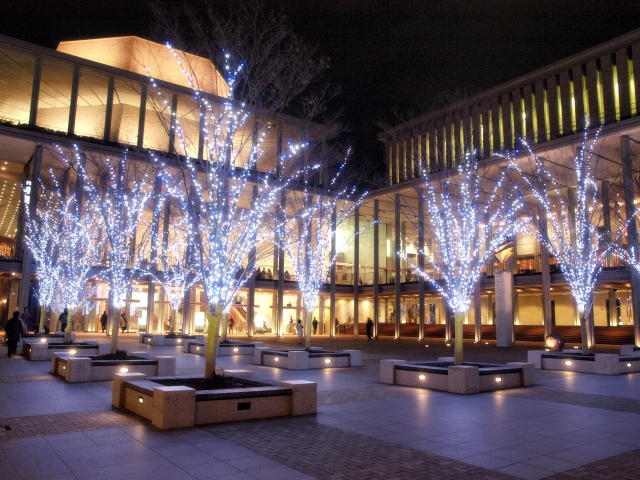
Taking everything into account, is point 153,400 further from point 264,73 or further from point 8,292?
point 8,292

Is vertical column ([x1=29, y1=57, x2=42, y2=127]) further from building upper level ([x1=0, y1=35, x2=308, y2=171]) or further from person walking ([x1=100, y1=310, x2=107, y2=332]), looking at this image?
person walking ([x1=100, y1=310, x2=107, y2=332])

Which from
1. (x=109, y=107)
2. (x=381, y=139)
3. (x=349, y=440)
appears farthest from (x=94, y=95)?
(x=349, y=440)

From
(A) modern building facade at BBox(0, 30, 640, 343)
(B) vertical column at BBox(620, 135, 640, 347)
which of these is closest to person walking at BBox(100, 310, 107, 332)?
(A) modern building facade at BBox(0, 30, 640, 343)

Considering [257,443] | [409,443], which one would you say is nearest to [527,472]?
[409,443]

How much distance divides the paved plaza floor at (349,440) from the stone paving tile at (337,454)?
0.05 ft

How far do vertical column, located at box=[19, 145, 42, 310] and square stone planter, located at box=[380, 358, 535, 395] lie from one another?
23986 millimetres

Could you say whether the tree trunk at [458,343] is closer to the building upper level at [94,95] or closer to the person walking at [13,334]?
the person walking at [13,334]

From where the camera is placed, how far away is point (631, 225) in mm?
23266

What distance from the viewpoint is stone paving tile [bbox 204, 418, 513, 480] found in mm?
5594

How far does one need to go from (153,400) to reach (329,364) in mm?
9736

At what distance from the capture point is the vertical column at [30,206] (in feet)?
95.0

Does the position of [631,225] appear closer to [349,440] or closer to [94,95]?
[349,440]

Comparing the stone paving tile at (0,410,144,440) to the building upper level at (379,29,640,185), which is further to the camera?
the building upper level at (379,29,640,185)

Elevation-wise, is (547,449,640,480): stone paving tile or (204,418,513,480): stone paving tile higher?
(547,449,640,480): stone paving tile
